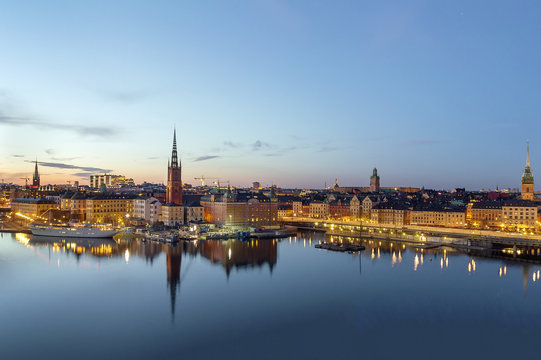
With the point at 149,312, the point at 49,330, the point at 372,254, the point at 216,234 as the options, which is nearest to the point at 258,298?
the point at 149,312

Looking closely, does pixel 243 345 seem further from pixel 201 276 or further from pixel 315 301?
pixel 201 276

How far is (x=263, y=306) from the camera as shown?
55.4ft

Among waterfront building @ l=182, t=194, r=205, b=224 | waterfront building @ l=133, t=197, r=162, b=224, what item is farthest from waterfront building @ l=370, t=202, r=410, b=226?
waterfront building @ l=133, t=197, r=162, b=224

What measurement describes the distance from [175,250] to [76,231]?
36.7ft

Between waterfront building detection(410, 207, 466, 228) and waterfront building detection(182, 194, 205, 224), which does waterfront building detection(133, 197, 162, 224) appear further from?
waterfront building detection(410, 207, 466, 228)

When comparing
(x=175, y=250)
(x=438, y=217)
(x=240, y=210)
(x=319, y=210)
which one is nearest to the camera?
(x=175, y=250)

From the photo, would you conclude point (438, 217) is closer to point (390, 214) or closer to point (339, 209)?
point (390, 214)

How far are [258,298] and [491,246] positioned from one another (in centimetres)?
2064

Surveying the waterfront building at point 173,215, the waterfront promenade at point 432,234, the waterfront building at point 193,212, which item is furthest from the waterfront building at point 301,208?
the waterfront building at point 173,215

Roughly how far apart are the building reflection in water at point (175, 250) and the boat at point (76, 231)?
2.93 ft

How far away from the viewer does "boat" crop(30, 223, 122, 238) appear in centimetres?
3556

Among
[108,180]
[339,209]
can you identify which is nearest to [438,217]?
[339,209]

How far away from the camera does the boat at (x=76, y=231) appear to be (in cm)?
3556

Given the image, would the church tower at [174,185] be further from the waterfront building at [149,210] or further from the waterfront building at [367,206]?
the waterfront building at [367,206]
